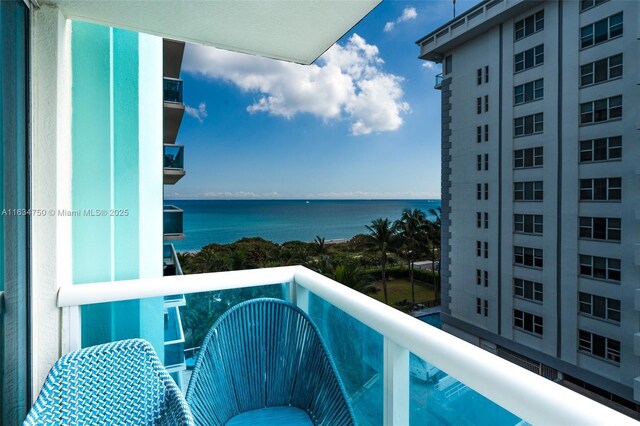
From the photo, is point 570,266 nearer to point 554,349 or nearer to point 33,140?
point 554,349

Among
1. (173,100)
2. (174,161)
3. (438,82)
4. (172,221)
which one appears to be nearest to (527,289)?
(438,82)

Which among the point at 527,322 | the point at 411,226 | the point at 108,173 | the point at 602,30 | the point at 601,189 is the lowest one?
the point at 527,322

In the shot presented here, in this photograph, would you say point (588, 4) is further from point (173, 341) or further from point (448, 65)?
point (173, 341)

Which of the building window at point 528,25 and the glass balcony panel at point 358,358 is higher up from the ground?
the building window at point 528,25

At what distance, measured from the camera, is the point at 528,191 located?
14.6 meters

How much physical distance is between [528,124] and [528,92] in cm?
133

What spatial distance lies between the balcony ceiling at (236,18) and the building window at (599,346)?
1639 cm

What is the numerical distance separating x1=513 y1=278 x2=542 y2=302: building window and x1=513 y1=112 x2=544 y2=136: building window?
6506 mm

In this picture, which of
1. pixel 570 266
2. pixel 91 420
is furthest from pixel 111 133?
pixel 570 266

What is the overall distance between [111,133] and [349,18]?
3.51 ft

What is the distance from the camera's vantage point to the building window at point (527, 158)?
14389 millimetres

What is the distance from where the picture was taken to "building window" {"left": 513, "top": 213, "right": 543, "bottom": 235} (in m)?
14.4

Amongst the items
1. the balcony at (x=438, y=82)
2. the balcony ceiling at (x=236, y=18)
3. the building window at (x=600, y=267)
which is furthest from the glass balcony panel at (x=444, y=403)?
the balcony at (x=438, y=82)

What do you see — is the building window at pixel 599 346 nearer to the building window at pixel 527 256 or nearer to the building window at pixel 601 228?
the building window at pixel 527 256
